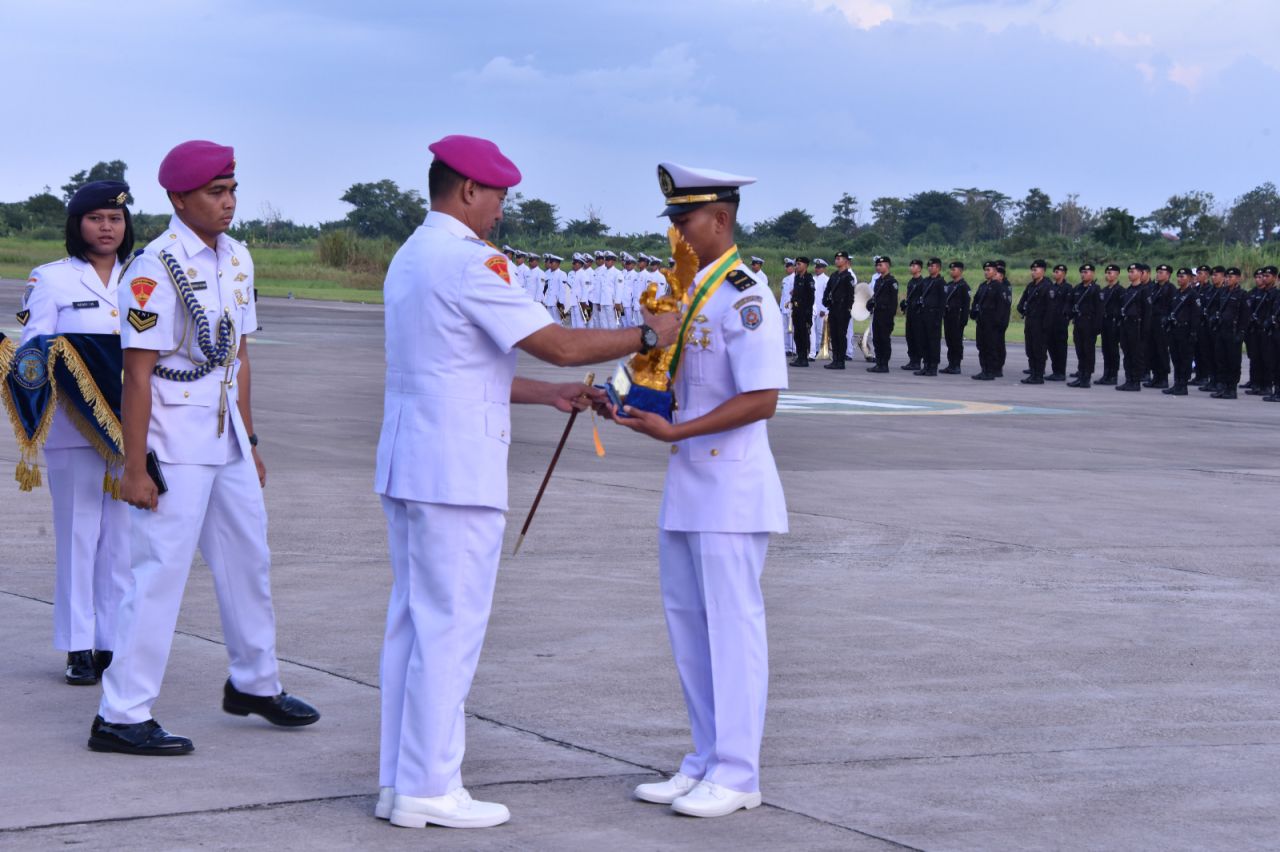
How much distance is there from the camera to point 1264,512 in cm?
1194

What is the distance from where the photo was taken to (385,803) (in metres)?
4.73

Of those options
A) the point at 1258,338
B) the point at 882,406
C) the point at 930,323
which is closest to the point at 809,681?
the point at 882,406

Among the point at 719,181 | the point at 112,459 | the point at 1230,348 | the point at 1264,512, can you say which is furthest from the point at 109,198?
the point at 1230,348

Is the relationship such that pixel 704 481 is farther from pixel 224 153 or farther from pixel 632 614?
pixel 632 614

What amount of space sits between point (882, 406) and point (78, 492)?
15.3 meters

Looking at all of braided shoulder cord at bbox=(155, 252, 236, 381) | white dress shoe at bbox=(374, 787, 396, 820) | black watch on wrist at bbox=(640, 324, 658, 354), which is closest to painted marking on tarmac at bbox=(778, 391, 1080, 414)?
braided shoulder cord at bbox=(155, 252, 236, 381)

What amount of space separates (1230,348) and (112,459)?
21961 mm

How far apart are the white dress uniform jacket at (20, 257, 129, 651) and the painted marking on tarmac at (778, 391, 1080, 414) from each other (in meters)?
13.4

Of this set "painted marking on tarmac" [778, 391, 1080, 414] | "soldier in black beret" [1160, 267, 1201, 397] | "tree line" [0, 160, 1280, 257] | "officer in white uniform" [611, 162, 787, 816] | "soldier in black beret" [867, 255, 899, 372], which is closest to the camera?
"officer in white uniform" [611, 162, 787, 816]

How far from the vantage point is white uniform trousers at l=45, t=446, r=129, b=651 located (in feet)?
21.1

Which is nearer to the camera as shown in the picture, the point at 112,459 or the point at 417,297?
the point at 417,297

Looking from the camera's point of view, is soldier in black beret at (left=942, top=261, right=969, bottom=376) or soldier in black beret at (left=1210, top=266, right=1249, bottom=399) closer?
soldier in black beret at (left=1210, top=266, right=1249, bottom=399)

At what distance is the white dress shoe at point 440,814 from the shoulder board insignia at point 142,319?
5.87 feet

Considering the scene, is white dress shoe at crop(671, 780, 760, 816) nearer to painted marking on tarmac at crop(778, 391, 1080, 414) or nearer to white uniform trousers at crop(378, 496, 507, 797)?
white uniform trousers at crop(378, 496, 507, 797)
